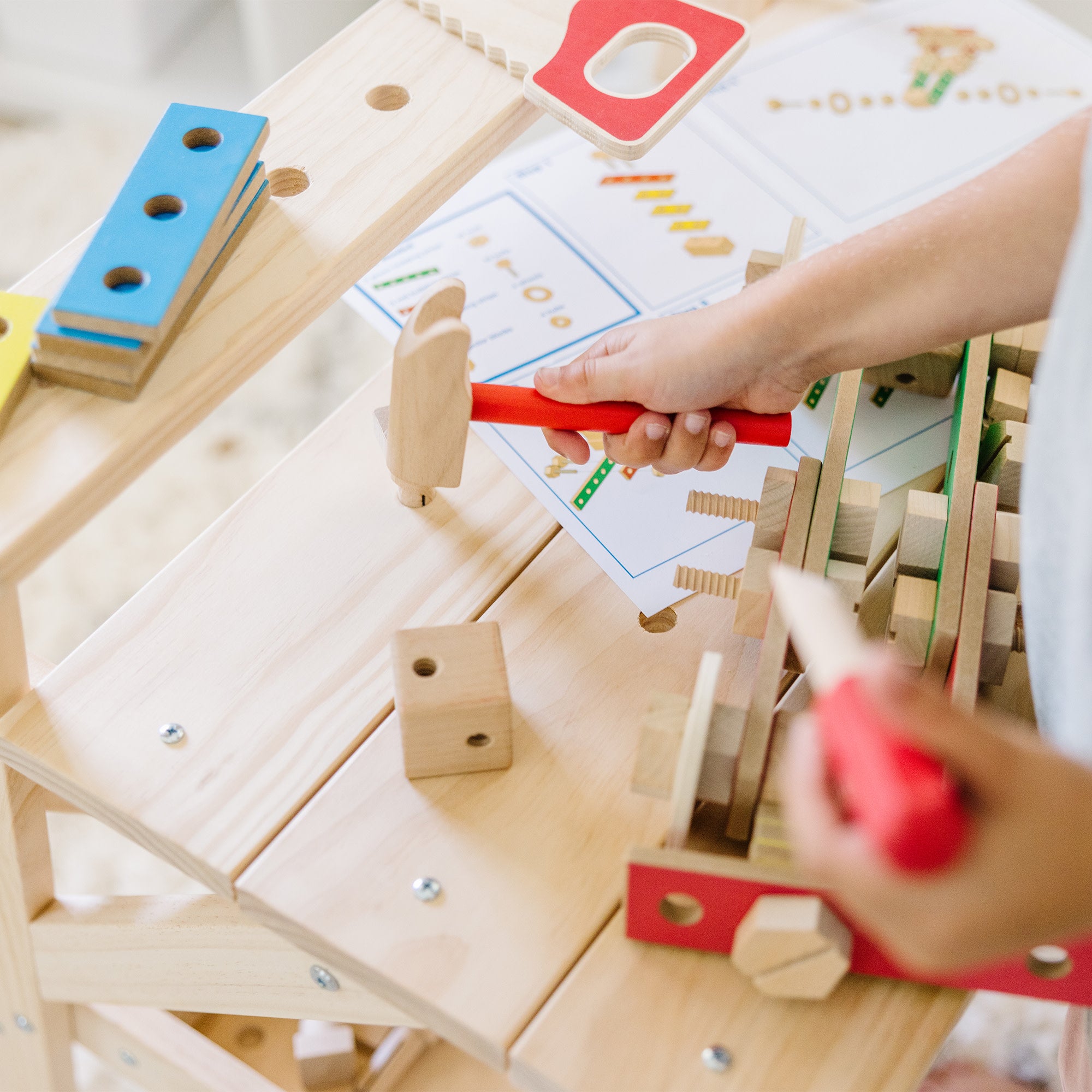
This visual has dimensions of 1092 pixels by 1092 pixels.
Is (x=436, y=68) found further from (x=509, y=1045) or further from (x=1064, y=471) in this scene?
(x=509, y=1045)

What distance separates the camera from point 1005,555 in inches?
25.9

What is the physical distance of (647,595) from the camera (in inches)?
29.7

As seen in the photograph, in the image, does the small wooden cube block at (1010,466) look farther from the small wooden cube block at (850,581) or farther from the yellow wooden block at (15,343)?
the yellow wooden block at (15,343)

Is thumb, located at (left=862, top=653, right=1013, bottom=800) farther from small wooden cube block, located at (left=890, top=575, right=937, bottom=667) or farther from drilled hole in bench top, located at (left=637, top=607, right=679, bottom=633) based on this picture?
drilled hole in bench top, located at (left=637, top=607, right=679, bottom=633)

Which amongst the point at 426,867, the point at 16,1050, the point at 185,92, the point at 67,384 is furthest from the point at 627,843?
the point at 185,92

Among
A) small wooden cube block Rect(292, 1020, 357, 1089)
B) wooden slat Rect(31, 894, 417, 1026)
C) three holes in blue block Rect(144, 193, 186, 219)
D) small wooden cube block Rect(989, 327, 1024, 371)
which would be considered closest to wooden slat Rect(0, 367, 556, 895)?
wooden slat Rect(31, 894, 417, 1026)

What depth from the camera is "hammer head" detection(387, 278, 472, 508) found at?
632mm

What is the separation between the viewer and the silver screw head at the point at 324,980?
2.38 ft

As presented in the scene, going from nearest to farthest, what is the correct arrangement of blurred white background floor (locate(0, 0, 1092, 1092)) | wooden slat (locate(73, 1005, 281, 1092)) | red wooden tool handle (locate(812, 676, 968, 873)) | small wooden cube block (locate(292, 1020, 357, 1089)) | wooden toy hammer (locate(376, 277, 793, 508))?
red wooden tool handle (locate(812, 676, 968, 873)), wooden toy hammer (locate(376, 277, 793, 508)), wooden slat (locate(73, 1005, 281, 1092)), small wooden cube block (locate(292, 1020, 357, 1089)), blurred white background floor (locate(0, 0, 1092, 1092))

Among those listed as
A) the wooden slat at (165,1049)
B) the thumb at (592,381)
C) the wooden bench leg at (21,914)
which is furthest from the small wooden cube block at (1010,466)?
the wooden slat at (165,1049)

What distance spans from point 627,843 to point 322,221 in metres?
0.43

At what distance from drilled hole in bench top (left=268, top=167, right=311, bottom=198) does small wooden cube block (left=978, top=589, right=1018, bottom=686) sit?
0.50 metres

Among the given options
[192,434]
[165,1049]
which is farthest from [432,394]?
[192,434]

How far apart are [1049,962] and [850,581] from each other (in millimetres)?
220
